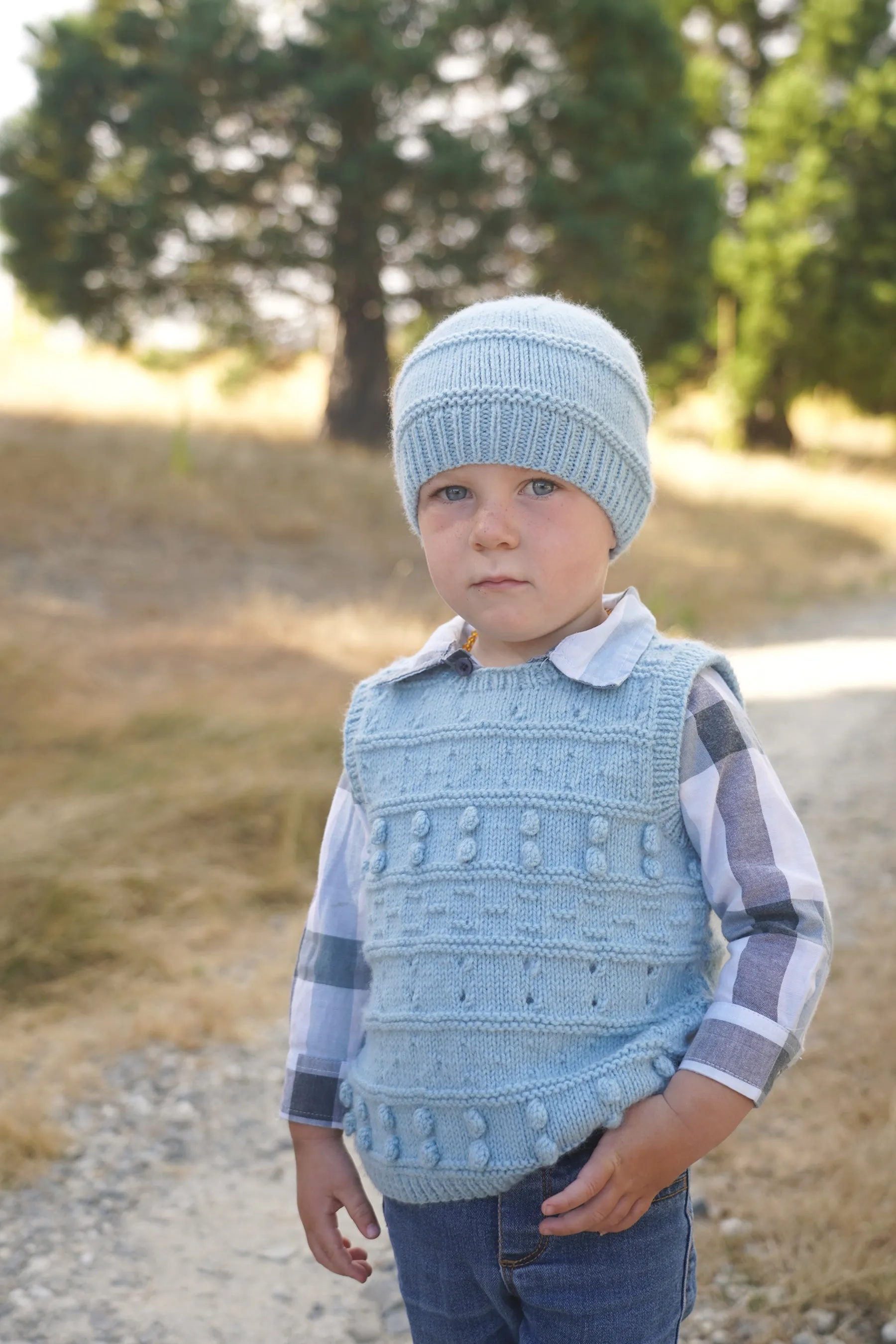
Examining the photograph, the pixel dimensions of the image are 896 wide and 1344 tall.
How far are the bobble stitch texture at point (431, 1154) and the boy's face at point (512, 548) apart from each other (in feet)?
1.81

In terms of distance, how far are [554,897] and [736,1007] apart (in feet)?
0.70

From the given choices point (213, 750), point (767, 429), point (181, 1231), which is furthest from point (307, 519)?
point (767, 429)

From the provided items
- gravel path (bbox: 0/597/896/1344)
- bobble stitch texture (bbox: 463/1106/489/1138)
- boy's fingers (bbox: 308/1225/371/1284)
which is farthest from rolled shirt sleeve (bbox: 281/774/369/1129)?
gravel path (bbox: 0/597/896/1344)

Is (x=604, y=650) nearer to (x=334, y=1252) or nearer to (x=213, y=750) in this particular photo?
(x=334, y=1252)

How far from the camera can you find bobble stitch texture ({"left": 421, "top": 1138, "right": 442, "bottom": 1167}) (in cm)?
137

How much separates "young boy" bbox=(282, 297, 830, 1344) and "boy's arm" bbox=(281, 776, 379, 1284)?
0.15 ft

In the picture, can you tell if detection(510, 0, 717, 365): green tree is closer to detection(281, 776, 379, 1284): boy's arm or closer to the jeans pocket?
detection(281, 776, 379, 1284): boy's arm

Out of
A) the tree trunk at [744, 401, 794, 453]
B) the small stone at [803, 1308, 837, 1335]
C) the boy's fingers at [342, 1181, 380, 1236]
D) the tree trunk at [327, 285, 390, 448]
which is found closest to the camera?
the boy's fingers at [342, 1181, 380, 1236]

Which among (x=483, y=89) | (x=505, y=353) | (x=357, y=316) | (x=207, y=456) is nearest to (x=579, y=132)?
(x=483, y=89)

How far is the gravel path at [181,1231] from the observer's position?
2.27 m

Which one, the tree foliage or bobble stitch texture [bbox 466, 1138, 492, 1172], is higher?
the tree foliage

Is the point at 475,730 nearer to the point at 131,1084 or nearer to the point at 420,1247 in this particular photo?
the point at 420,1247

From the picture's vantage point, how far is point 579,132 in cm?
1201

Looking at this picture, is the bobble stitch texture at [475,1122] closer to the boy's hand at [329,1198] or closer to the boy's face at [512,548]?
the boy's hand at [329,1198]
